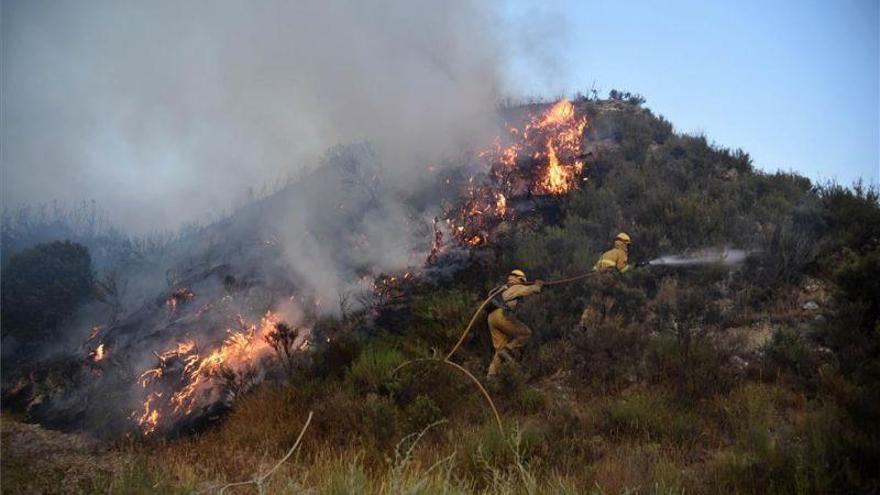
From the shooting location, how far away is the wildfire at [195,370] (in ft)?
29.3

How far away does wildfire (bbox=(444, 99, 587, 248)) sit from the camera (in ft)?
44.7

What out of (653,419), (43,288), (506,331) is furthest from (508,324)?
(43,288)

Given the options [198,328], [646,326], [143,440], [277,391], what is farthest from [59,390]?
[646,326]

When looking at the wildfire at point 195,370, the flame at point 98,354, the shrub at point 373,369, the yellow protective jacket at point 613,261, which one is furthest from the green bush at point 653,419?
the flame at point 98,354

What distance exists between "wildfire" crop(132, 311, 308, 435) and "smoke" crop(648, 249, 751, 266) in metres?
7.48

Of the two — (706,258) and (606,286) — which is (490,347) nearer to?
(606,286)

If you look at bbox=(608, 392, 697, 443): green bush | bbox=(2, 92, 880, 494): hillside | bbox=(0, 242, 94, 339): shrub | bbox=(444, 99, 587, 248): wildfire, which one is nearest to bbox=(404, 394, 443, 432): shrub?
bbox=(2, 92, 880, 494): hillside

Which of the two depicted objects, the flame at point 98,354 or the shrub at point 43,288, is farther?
the shrub at point 43,288

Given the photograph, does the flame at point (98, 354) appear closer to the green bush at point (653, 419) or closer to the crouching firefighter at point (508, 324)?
the crouching firefighter at point (508, 324)

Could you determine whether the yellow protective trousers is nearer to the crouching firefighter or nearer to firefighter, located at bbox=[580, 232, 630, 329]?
the crouching firefighter

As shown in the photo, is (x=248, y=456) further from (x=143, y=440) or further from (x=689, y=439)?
(x=689, y=439)

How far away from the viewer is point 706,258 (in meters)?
10.7

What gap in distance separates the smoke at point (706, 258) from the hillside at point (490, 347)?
131 millimetres

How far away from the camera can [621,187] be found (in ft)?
46.0
